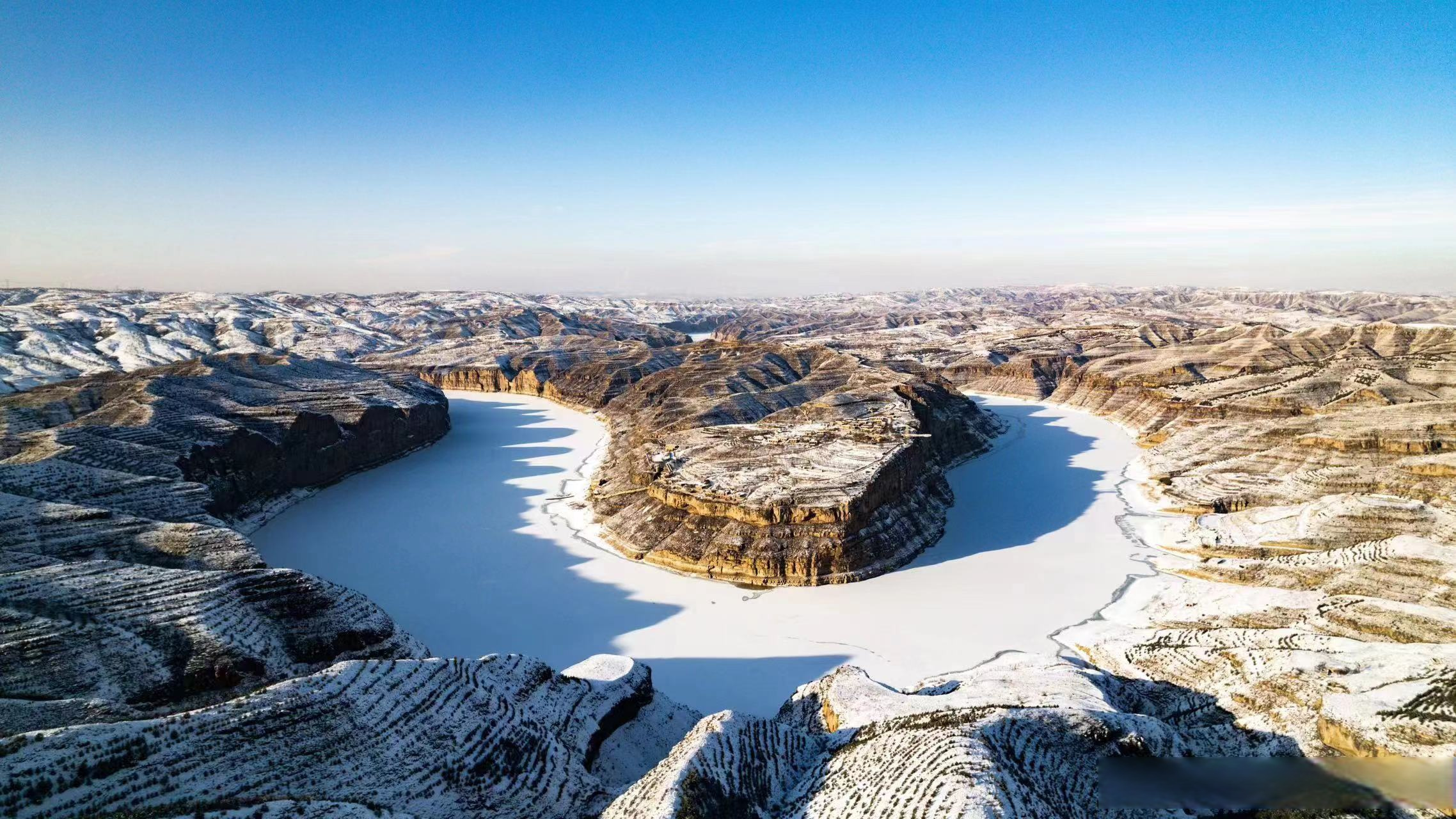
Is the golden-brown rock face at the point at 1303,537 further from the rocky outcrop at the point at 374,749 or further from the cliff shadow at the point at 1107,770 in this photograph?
the rocky outcrop at the point at 374,749

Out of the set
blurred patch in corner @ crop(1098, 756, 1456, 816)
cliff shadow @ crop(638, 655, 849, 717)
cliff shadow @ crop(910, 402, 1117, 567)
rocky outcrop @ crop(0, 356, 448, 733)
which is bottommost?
cliff shadow @ crop(638, 655, 849, 717)

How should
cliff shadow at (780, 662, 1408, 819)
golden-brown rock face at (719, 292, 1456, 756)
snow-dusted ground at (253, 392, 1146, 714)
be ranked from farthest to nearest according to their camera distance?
snow-dusted ground at (253, 392, 1146, 714) < golden-brown rock face at (719, 292, 1456, 756) < cliff shadow at (780, 662, 1408, 819)

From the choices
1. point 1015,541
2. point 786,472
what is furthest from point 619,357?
point 1015,541

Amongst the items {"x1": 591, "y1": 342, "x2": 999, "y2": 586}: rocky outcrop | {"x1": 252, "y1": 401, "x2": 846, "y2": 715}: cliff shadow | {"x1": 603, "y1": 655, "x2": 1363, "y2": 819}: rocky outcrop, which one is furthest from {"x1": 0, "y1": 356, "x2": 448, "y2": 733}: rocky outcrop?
{"x1": 591, "y1": 342, "x2": 999, "y2": 586}: rocky outcrop

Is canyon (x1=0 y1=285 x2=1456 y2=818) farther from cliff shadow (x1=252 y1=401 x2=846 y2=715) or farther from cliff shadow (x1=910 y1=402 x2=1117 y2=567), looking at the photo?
cliff shadow (x1=252 y1=401 x2=846 y2=715)

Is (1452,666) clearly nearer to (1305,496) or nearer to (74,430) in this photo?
(1305,496)
